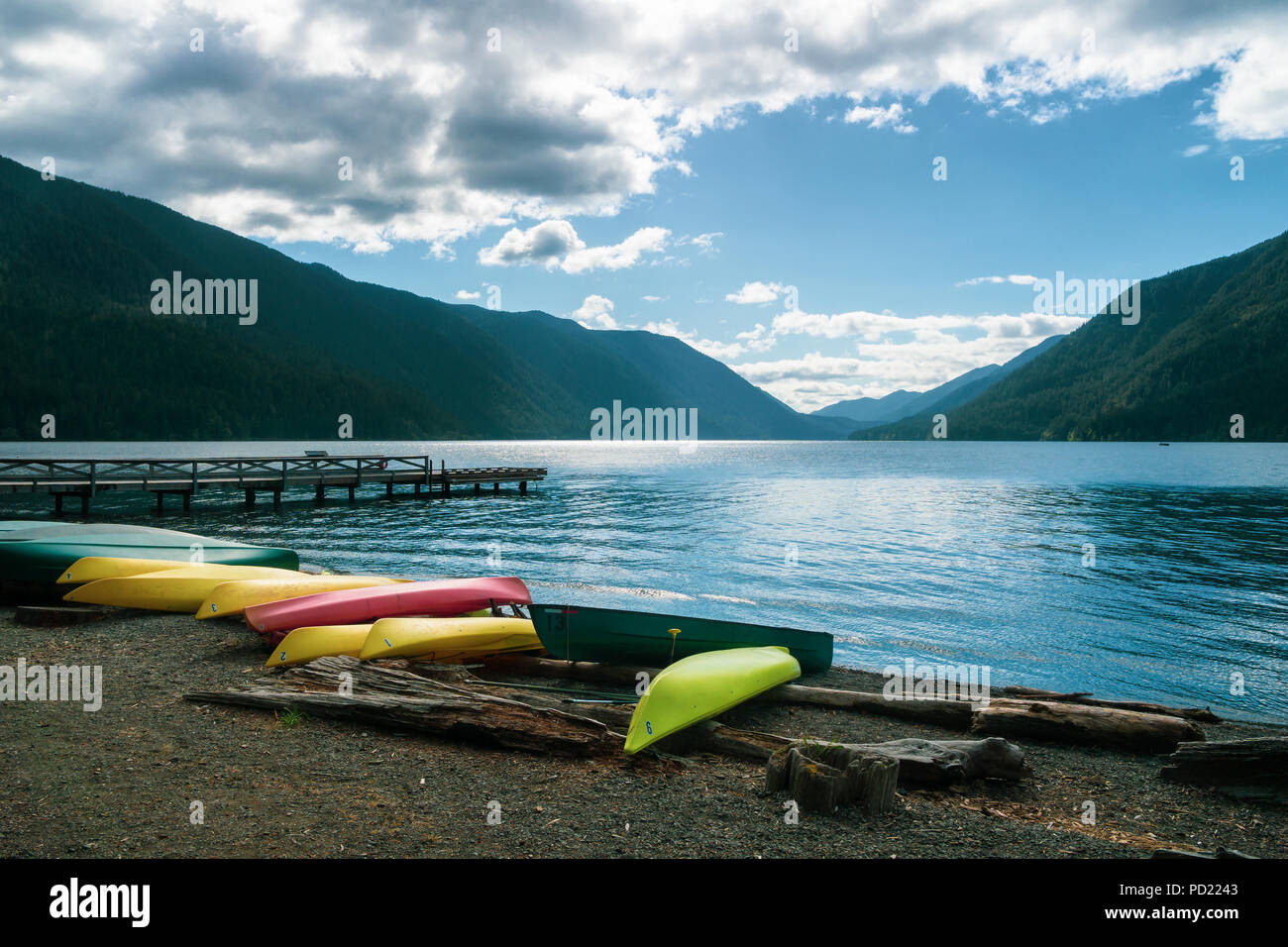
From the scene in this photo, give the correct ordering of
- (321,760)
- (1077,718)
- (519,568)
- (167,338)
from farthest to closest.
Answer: (167,338) < (519,568) < (1077,718) < (321,760)

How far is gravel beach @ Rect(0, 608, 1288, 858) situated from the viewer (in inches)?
204

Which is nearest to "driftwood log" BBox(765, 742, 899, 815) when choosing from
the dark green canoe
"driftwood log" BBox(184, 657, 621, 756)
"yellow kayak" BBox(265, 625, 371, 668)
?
"driftwood log" BBox(184, 657, 621, 756)

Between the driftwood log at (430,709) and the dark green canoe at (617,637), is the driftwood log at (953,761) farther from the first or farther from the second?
the dark green canoe at (617,637)

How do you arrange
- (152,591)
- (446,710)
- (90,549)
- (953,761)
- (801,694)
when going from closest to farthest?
1. (953,761)
2. (446,710)
3. (801,694)
4. (152,591)
5. (90,549)

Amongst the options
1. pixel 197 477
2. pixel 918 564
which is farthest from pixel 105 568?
pixel 197 477

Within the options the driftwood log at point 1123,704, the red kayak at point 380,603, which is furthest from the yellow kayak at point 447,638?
the driftwood log at point 1123,704

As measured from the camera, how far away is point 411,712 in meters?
7.62

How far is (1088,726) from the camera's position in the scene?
8.70 meters

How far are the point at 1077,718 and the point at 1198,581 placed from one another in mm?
17246

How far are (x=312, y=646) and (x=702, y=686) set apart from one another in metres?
5.60

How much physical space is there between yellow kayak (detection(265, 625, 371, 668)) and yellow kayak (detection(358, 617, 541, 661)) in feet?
0.75

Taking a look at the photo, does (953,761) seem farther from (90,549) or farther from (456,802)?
(90,549)
